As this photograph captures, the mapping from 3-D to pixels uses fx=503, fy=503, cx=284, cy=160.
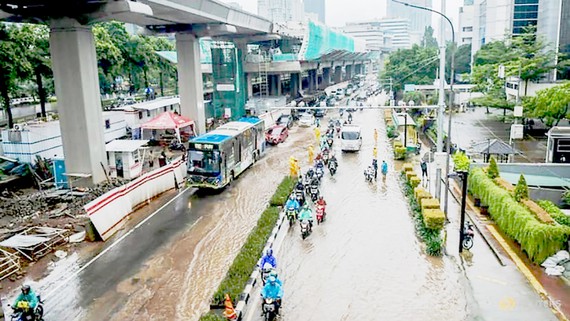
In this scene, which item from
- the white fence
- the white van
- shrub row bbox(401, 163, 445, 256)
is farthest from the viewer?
the white van

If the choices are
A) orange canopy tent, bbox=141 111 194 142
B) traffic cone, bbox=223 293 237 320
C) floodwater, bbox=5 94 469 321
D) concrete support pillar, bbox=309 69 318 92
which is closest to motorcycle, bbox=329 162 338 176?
floodwater, bbox=5 94 469 321

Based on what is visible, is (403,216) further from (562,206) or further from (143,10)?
(143,10)

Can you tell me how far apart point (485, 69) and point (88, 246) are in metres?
40.1

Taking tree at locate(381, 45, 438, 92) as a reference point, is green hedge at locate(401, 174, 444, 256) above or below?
below

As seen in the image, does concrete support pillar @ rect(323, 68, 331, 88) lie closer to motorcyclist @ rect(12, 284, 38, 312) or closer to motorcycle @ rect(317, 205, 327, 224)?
motorcycle @ rect(317, 205, 327, 224)

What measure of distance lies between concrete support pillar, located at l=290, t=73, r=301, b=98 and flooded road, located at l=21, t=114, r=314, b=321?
5107 cm

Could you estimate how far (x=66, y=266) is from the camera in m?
15.5

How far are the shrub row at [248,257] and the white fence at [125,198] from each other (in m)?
5.54

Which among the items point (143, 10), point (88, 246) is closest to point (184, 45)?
point (143, 10)

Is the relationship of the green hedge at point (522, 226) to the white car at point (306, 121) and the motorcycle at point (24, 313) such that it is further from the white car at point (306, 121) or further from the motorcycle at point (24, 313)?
the white car at point (306, 121)

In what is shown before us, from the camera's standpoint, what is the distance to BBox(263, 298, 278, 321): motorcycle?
11.2 m

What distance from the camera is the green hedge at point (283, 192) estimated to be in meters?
20.6

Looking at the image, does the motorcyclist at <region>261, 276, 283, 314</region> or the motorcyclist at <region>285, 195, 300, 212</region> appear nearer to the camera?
the motorcyclist at <region>261, 276, 283, 314</region>

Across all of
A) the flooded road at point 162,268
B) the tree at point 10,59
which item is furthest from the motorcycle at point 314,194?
the tree at point 10,59
